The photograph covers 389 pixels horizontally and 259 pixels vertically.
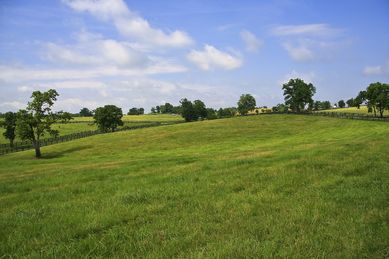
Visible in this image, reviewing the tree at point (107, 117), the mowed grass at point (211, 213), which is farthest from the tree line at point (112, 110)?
the mowed grass at point (211, 213)

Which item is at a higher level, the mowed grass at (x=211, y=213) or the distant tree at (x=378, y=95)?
the distant tree at (x=378, y=95)

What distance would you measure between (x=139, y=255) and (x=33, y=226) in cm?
342

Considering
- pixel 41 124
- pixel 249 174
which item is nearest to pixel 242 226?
pixel 249 174

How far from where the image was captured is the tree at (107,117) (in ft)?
396

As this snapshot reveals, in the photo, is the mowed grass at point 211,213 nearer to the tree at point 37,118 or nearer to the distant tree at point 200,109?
the tree at point 37,118

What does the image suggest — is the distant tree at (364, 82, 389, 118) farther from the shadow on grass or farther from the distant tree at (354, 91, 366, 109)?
the shadow on grass

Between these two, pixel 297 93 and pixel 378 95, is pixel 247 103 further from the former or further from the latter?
pixel 378 95

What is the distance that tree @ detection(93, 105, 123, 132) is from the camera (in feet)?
396

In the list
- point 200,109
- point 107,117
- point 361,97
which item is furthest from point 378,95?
point 107,117

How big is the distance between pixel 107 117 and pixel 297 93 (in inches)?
2485

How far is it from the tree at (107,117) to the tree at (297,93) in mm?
57113

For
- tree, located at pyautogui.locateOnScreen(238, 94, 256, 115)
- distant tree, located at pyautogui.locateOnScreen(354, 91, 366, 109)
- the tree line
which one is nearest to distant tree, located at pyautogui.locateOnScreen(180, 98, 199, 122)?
the tree line

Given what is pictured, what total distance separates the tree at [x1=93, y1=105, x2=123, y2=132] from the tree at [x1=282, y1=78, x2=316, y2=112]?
57.1 m

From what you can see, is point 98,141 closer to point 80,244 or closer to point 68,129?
point 68,129
